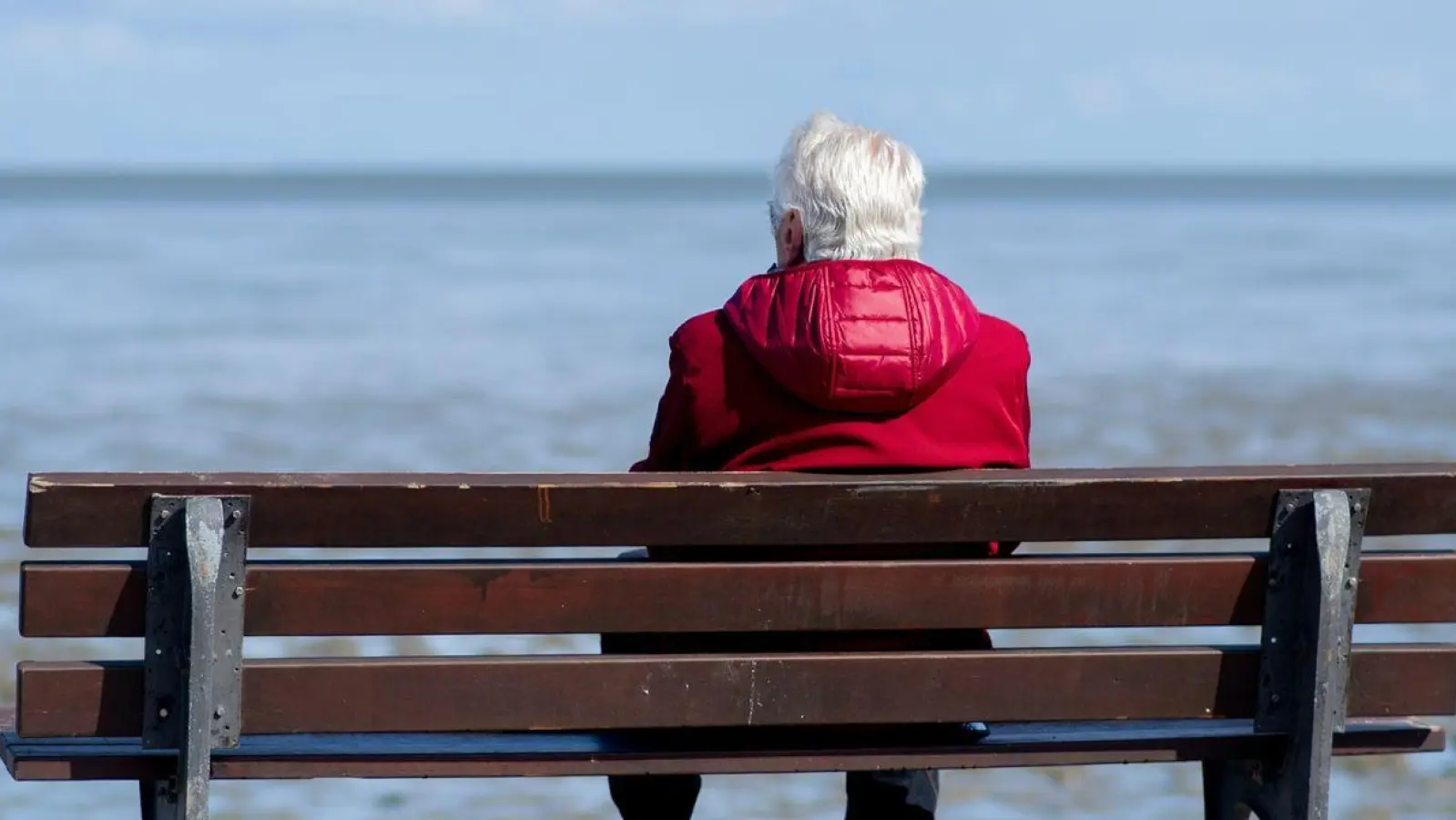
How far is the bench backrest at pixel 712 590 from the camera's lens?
307 centimetres

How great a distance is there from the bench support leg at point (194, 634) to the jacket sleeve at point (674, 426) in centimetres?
68

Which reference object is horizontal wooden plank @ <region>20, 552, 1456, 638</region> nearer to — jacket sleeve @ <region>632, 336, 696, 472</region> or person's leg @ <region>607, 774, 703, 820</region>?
jacket sleeve @ <region>632, 336, 696, 472</region>

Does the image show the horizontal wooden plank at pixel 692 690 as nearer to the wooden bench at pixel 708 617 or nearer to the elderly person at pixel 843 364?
the wooden bench at pixel 708 617

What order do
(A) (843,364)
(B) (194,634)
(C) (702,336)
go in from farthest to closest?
1. (C) (702,336)
2. (A) (843,364)
3. (B) (194,634)

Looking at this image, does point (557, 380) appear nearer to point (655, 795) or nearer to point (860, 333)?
point (655, 795)

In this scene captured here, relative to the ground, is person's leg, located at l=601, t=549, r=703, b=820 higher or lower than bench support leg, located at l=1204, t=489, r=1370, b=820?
lower

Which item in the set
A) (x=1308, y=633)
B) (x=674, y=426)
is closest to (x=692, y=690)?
(x=674, y=426)

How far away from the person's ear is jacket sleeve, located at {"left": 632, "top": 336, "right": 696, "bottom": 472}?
0.28m

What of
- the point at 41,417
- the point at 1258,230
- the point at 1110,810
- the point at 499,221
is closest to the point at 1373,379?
the point at 41,417

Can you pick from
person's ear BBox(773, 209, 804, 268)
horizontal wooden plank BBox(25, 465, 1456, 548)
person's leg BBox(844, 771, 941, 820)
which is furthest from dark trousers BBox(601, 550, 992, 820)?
person's ear BBox(773, 209, 804, 268)

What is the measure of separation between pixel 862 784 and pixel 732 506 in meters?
0.80

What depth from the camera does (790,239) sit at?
361cm

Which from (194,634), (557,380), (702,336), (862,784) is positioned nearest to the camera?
(194,634)

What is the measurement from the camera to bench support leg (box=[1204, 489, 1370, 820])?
10.8ft
